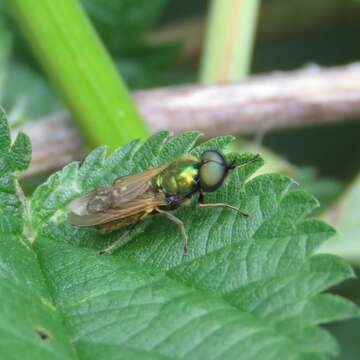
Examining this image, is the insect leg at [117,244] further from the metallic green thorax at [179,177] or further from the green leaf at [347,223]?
the green leaf at [347,223]

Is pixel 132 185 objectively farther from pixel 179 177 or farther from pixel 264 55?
pixel 264 55

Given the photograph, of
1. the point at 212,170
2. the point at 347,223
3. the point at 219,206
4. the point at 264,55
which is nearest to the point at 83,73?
the point at 212,170

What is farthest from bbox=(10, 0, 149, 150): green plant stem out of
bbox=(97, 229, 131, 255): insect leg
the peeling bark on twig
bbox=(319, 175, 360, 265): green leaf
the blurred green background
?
bbox=(319, 175, 360, 265): green leaf

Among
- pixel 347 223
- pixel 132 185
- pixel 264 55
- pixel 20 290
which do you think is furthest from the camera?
pixel 264 55

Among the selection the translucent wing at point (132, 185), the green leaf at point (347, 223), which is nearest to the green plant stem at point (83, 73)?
the translucent wing at point (132, 185)

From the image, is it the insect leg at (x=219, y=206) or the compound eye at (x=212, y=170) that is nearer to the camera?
the insect leg at (x=219, y=206)

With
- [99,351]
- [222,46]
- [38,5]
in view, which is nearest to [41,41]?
[38,5]
